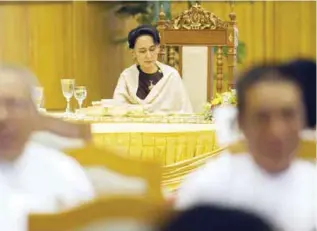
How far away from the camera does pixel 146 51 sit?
12.5 ft

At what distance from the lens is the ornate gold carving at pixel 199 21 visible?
400cm

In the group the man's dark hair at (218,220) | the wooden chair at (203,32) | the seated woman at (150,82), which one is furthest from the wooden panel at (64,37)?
the man's dark hair at (218,220)

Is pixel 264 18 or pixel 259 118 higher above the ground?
pixel 264 18

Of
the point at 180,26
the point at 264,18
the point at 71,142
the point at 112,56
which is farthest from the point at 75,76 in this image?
the point at 71,142

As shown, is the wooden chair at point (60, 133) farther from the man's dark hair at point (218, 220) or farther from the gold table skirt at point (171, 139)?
the gold table skirt at point (171, 139)

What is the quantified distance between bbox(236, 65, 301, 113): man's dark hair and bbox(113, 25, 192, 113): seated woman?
2.44 metres

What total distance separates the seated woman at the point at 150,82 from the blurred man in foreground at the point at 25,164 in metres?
2.30

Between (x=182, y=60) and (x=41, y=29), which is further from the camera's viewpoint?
(x=41, y=29)

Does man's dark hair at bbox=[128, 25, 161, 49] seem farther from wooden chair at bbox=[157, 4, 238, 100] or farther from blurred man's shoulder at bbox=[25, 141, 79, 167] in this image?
blurred man's shoulder at bbox=[25, 141, 79, 167]

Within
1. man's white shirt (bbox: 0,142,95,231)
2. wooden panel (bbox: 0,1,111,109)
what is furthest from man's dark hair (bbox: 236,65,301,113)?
wooden panel (bbox: 0,1,111,109)

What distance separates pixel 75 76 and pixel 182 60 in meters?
2.69

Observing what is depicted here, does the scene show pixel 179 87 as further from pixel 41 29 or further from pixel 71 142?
pixel 41 29

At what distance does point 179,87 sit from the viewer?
A: 382 cm

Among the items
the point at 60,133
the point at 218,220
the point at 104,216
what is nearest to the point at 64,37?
the point at 60,133
